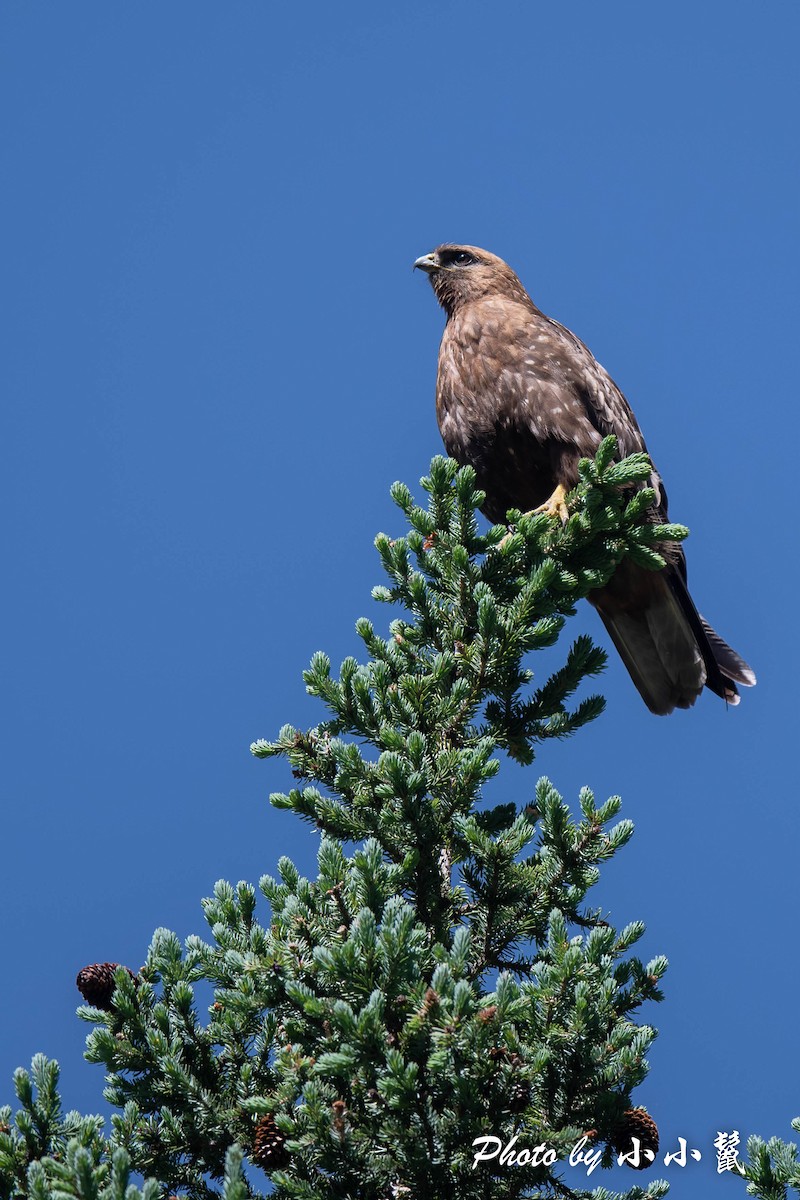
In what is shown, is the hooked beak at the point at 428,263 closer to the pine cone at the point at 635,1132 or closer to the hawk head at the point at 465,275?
the hawk head at the point at 465,275

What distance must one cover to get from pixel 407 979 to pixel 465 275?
16.5 feet

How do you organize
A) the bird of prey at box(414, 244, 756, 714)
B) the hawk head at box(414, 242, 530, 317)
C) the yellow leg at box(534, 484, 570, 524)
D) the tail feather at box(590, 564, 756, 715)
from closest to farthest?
the yellow leg at box(534, 484, 570, 524) < the bird of prey at box(414, 244, 756, 714) < the tail feather at box(590, 564, 756, 715) < the hawk head at box(414, 242, 530, 317)

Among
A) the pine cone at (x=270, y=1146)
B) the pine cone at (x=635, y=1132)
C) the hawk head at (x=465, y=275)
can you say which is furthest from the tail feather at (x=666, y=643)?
the pine cone at (x=270, y=1146)

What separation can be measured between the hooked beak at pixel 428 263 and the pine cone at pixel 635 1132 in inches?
207

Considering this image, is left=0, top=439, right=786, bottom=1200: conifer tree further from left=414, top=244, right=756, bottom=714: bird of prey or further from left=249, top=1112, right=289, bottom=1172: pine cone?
left=414, top=244, right=756, bottom=714: bird of prey

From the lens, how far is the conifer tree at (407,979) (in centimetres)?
289

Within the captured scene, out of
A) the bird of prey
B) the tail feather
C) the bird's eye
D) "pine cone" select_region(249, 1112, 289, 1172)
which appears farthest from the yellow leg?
"pine cone" select_region(249, 1112, 289, 1172)

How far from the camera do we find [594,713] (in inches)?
165

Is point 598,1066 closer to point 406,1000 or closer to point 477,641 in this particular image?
point 406,1000

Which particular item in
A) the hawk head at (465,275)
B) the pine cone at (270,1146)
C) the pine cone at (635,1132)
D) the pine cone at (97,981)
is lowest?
the pine cone at (635,1132)

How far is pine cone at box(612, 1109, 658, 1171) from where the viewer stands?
10.6 feet

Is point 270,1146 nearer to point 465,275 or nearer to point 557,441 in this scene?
point 557,441

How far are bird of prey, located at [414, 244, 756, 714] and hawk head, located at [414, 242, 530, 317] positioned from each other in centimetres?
16

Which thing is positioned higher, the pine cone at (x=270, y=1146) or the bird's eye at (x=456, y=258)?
the bird's eye at (x=456, y=258)
